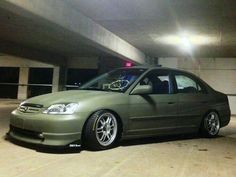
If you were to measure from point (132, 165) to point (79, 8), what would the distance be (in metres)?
6.12

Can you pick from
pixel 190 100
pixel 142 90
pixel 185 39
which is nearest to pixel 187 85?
pixel 190 100

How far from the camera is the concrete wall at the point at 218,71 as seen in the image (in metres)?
19.2

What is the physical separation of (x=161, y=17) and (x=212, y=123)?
4.15 m

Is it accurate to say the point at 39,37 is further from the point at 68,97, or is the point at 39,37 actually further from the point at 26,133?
the point at 26,133

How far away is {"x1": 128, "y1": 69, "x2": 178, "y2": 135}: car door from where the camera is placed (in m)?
5.62

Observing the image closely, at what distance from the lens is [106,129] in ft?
17.1

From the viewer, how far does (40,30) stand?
13.8 m

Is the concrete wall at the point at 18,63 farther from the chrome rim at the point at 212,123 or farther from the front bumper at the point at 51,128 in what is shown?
the front bumper at the point at 51,128

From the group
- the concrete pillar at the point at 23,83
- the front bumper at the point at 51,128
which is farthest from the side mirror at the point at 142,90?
the concrete pillar at the point at 23,83

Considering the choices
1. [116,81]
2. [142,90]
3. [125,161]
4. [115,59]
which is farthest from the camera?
[115,59]

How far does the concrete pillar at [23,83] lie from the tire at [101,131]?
1875 centimetres

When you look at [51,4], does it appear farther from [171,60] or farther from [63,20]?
[171,60]

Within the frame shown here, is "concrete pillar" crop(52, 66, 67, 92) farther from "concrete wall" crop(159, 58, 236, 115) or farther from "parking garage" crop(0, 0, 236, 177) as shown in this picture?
"concrete wall" crop(159, 58, 236, 115)

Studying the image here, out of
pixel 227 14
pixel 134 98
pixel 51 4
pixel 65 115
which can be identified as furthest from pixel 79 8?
pixel 65 115
